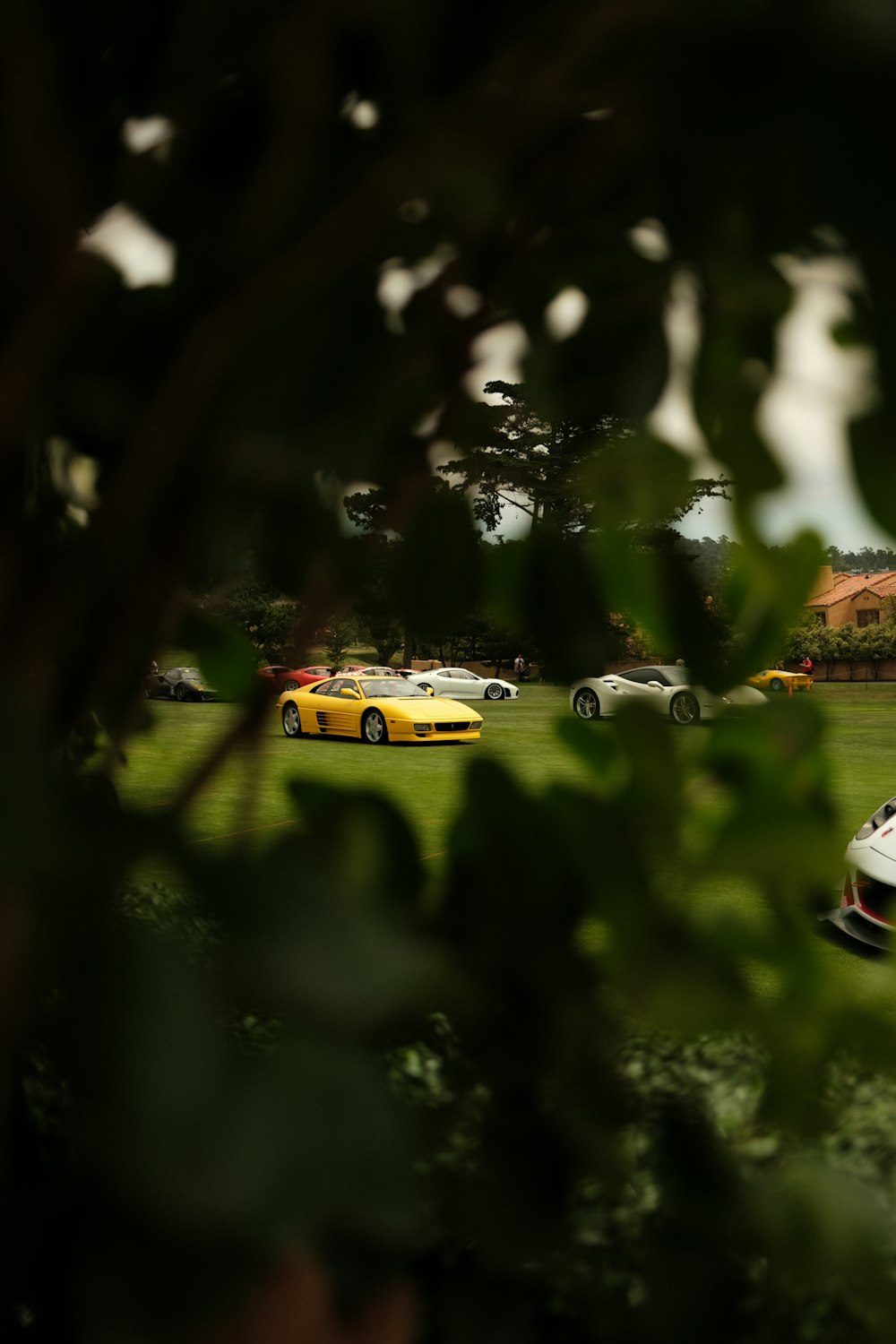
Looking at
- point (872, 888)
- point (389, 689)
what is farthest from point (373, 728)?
point (872, 888)

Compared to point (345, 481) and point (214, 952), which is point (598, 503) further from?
point (214, 952)

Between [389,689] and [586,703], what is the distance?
1414cm

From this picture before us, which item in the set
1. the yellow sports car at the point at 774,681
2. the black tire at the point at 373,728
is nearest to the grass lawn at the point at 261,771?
the yellow sports car at the point at 774,681

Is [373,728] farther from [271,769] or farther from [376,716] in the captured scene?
[271,769]

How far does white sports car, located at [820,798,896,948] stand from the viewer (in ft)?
16.1

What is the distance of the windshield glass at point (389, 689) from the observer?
1415 centimetres

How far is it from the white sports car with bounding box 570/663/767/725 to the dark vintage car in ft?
0.73

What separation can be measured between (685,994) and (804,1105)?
0.12 m

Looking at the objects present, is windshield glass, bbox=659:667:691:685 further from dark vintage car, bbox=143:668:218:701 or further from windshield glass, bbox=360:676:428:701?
windshield glass, bbox=360:676:428:701

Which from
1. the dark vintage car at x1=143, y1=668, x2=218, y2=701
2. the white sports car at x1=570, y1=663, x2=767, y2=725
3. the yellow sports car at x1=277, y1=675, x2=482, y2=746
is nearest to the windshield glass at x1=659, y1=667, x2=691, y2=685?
the white sports car at x1=570, y1=663, x2=767, y2=725

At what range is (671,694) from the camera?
0.55 metres

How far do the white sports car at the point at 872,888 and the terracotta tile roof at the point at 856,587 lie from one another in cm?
346

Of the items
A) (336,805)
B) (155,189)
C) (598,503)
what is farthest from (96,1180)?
(598,503)

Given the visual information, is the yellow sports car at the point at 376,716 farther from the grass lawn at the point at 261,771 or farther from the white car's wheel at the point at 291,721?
the grass lawn at the point at 261,771
